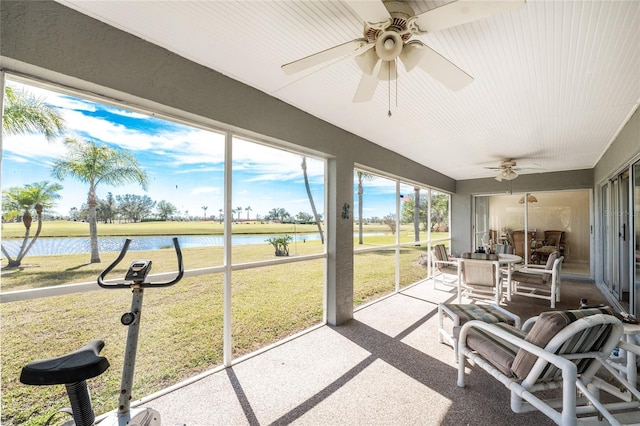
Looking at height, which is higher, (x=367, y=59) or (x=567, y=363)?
(x=367, y=59)

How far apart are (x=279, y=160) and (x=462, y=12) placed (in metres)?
2.41

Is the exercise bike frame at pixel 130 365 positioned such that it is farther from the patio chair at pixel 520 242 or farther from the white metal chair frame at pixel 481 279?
the patio chair at pixel 520 242

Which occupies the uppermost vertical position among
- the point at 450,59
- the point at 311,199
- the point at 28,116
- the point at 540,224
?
the point at 450,59

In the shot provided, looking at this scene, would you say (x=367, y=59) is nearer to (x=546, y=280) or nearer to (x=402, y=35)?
(x=402, y=35)

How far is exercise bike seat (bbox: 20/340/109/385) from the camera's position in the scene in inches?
48.3

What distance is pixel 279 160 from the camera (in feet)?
11.2

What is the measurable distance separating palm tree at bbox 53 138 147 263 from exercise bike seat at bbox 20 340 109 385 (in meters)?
0.92

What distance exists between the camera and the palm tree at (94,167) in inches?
78.0

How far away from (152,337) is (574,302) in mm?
6297

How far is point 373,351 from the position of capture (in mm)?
3029

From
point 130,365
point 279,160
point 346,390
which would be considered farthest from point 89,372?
point 279,160

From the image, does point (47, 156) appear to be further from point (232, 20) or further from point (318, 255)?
point (318, 255)

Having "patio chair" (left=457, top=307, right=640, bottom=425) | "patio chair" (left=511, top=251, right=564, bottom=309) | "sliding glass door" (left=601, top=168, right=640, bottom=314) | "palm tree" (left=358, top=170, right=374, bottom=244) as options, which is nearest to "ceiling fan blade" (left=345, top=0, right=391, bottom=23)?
"patio chair" (left=457, top=307, right=640, bottom=425)

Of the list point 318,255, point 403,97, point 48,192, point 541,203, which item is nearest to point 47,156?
point 48,192
